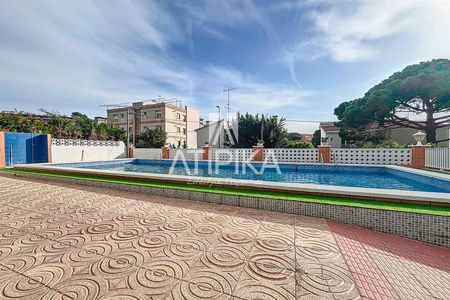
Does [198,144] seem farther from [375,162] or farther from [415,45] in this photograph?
[415,45]

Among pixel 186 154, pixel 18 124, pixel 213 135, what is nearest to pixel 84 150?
pixel 18 124

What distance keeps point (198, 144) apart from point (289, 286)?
3300cm

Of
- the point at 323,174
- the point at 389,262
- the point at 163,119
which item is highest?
the point at 163,119

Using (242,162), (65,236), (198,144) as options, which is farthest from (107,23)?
(198,144)

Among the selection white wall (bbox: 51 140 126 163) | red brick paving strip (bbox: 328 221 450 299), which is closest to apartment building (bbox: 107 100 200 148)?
white wall (bbox: 51 140 126 163)

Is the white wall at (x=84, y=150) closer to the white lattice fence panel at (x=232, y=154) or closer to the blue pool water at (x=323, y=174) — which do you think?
the blue pool water at (x=323, y=174)

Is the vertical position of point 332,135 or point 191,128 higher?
point 191,128

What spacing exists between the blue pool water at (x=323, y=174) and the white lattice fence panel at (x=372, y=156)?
4.26 ft

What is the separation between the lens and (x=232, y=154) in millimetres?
14875

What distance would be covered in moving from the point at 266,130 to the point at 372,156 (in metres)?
9.48


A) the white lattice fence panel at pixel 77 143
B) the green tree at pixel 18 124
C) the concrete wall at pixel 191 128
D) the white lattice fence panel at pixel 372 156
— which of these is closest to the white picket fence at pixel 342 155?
the white lattice fence panel at pixel 372 156

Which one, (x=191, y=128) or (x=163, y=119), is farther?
(x=191, y=128)

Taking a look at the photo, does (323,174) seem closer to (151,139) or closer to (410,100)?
(410,100)

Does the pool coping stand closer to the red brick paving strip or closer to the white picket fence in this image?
the red brick paving strip
